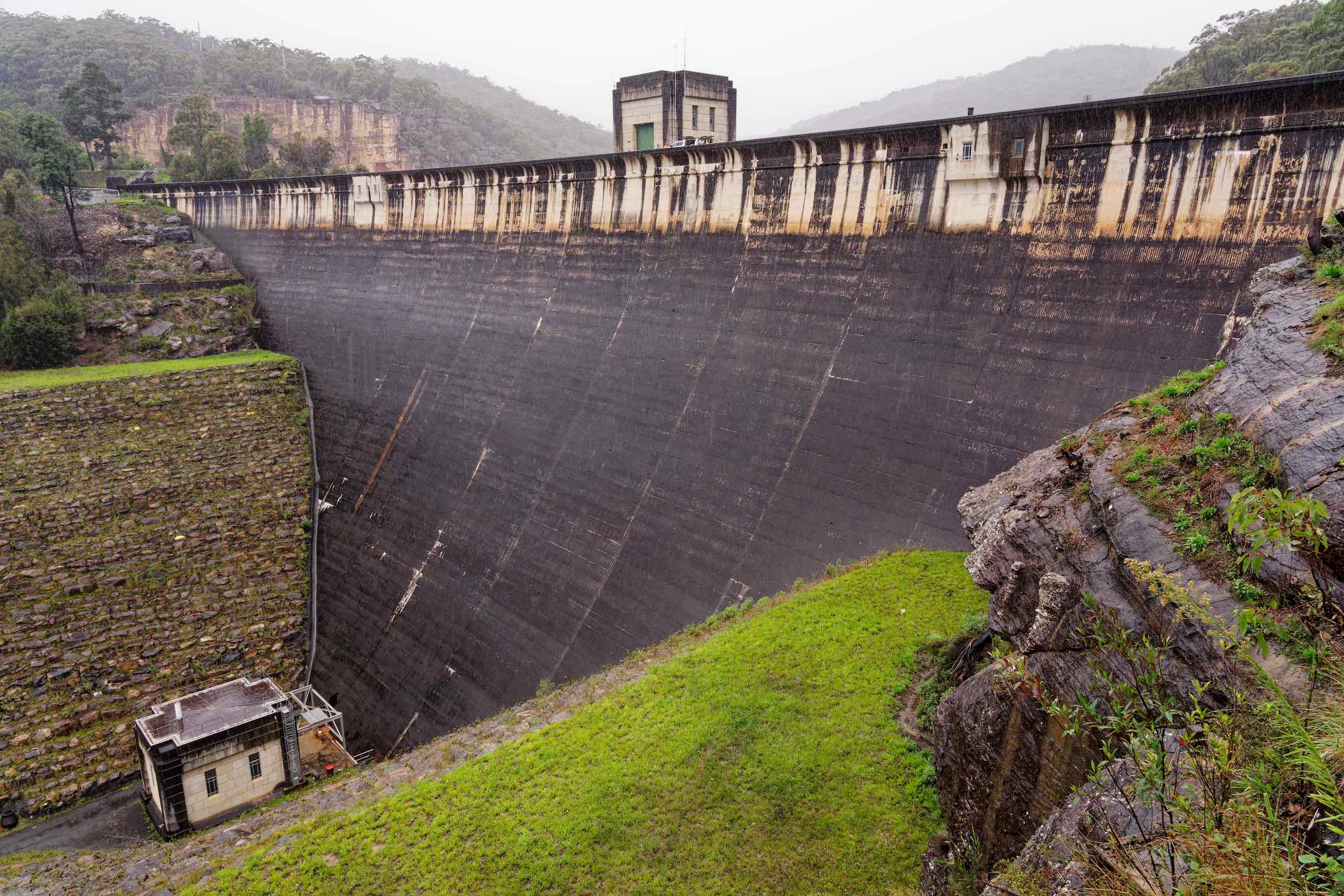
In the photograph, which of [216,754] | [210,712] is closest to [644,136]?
[210,712]

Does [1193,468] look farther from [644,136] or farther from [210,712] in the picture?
[644,136]

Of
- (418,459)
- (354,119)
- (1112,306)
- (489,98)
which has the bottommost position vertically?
(418,459)

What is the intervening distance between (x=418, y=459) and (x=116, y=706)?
6.90 m

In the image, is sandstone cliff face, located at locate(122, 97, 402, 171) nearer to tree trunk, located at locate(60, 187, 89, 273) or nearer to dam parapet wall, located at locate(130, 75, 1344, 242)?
tree trunk, located at locate(60, 187, 89, 273)

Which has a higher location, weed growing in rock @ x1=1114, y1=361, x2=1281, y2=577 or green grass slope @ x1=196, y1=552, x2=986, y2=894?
weed growing in rock @ x1=1114, y1=361, x2=1281, y2=577

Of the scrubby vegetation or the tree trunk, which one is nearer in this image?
the scrubby vegetation

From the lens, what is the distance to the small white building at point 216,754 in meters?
10.7

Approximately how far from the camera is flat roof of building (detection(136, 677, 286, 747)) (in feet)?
35.9

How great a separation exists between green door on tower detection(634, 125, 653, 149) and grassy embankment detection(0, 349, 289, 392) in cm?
1206

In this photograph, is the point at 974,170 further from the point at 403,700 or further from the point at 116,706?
the point at 116,706

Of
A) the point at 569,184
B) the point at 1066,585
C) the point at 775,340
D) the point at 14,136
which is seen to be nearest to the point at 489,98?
the point at 14,136

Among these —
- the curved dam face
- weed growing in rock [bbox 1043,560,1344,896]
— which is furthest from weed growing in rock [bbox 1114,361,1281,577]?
the curved dam face

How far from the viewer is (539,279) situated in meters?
17.9

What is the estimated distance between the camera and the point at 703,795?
296 inches
